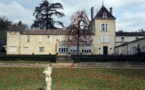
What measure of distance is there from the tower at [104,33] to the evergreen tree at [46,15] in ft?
52.5

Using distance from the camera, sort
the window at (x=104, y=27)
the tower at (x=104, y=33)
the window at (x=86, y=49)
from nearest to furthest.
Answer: the window at (x=86, y=49), the tower at (x=104, y=33), the window at (x=104, y=27)

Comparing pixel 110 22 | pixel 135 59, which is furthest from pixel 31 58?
pixel 110 22

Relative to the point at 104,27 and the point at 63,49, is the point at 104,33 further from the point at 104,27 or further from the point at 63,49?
the point at 63,49

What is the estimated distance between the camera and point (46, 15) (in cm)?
7488

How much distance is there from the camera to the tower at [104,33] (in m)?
61.1

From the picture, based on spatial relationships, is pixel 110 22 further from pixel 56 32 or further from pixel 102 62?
pixel 102 62

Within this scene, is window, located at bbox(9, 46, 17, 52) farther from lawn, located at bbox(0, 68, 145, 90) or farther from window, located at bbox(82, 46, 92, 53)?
lawn, located at bbox(0, 68, 145, 90)

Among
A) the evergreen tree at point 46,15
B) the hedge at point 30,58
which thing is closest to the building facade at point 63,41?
the evergreen tree at point 46,15

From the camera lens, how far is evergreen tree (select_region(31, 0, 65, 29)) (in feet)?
245

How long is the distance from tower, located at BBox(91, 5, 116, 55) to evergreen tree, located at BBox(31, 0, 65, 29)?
52.5ft

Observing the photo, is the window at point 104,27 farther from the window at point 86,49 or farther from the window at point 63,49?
the window at point 63,49

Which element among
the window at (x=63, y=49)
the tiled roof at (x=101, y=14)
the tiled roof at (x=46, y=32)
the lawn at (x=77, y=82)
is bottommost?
the lawn at (x=77, y=82)

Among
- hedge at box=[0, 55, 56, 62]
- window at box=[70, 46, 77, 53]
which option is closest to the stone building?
window at box=[70, 46, 77, 53]

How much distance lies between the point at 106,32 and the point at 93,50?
18.4 feet
